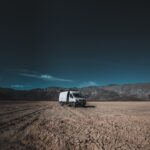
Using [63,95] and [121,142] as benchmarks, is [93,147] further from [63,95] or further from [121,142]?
[63,95]

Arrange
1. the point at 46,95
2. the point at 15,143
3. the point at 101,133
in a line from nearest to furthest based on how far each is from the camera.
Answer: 1. the point at 15,143
2. the point at 101,133
3. the point at 46,95

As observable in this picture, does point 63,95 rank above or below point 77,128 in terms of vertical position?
above

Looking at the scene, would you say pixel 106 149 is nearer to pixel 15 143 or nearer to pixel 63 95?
pixel 15 143

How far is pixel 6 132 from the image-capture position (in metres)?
11.3

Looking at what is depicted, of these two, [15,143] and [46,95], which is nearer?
[15,143]

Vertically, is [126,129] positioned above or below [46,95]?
below

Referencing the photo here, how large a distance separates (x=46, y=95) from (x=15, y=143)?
492 ft

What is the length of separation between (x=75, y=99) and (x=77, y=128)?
75.7 feet

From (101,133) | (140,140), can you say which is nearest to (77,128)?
(101,133)

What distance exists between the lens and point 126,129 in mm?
13578

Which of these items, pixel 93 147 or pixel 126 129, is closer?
pixel 93 147

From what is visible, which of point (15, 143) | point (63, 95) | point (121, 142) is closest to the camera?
point (15, 143)

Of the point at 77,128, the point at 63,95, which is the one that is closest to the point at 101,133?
the point at 77,128

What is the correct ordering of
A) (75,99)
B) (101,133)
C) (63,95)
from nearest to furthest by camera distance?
(101,133), (75,99), (63,95)
